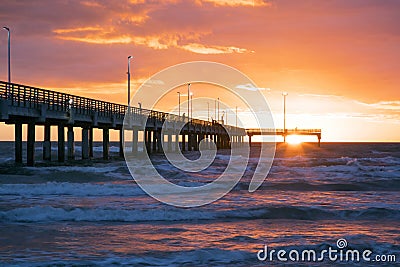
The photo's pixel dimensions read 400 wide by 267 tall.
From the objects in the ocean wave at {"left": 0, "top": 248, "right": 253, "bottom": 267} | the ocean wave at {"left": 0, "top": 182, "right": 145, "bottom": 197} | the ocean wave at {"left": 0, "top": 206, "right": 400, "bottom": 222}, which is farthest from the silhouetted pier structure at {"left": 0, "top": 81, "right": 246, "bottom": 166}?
the ocean wave at {"left": 0, "top": 248, "right": 253, "bottom": 267}

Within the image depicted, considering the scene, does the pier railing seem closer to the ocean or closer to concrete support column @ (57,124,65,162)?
concrete support column @ (57,124,65,162)

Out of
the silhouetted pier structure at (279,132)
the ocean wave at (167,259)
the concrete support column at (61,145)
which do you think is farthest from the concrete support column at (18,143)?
the silhouetted pier structure at (279,132)

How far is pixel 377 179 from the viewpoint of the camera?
31.7 m

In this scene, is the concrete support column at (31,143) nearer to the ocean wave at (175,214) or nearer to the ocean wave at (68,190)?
the ocean wave at (68,190)

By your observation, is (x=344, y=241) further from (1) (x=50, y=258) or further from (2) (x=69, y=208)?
(2) (x=69, y=208)

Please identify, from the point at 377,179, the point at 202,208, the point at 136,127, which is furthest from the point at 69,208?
the point at 136,127

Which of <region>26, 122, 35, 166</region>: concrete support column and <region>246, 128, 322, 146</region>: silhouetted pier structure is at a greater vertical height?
<region>246, 128, 322, 146</region>: silhouetted pier structure

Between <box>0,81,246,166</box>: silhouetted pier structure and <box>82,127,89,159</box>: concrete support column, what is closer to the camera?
<box>0,81,246,166</box>: silhouetted pier structure

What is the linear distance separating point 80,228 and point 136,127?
42.6 m

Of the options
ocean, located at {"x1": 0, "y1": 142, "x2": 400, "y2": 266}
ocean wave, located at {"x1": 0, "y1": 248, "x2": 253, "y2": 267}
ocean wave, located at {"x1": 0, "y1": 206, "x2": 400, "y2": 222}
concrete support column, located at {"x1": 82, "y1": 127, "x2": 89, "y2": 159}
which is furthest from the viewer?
concrete support column, located at {"x1": 82, "y1": 127, "x2": 89, "y2": 159}

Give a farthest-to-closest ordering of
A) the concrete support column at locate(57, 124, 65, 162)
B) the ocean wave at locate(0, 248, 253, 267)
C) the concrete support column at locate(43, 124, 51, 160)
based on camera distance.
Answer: the concrete support column at locate(43, 124, 51, 160)
the concrete support column at locate(57, 124, 65, 162)
the ocean wave at locate(0, 248, 253, 267)

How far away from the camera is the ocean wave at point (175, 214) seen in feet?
50.4

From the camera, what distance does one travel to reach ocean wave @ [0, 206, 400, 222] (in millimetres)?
15359

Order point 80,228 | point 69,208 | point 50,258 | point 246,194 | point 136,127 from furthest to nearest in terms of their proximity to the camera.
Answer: point 136,127 → point 246,194 → point 69,208 → point 80,228 → point 50,258
